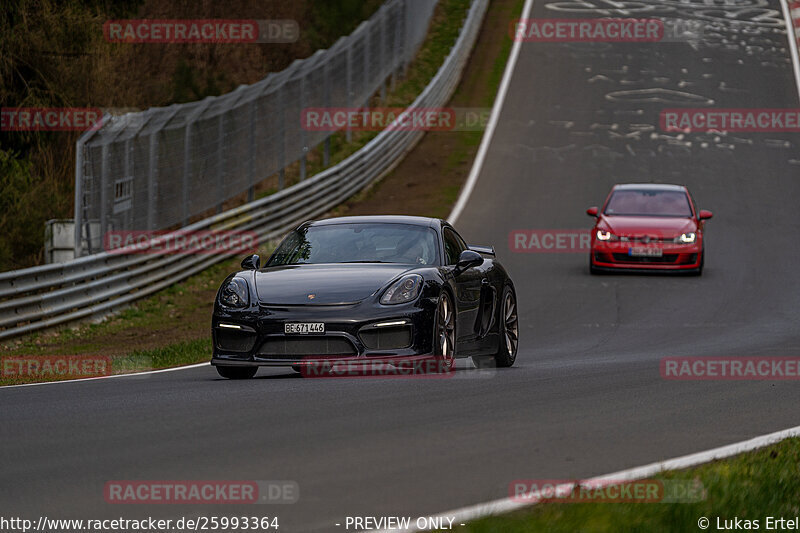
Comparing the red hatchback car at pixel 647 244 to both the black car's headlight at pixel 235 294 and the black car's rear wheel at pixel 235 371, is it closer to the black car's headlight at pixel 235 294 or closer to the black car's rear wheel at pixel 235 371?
the black car's rear wheel at pixel 235 371

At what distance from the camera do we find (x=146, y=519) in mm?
5430

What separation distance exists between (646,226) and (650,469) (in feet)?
53.5

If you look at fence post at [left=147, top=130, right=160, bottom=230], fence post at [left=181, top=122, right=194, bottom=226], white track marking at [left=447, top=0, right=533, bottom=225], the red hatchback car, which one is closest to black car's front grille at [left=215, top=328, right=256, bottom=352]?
fence post at [left=147, top=130, right=160, bottom=230]

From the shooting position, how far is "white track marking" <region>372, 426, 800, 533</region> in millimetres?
5492

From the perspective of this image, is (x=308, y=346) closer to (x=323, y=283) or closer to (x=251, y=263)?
(x=323, y=283)

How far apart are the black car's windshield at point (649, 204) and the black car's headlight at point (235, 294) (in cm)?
1351

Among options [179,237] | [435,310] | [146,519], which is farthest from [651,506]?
[179,237]

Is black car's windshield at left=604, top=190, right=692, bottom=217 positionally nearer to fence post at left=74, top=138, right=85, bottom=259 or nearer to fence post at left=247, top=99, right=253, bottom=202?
fence post at left=247, top=99, right=253, bottom=202

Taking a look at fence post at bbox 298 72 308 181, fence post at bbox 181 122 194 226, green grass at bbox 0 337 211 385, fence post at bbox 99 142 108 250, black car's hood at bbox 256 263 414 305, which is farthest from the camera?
fence post at bbox 298 72 308 181

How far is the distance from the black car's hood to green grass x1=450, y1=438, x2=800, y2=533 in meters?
4.06

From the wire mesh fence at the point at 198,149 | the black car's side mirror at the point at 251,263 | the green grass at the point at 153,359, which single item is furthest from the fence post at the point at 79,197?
the black car's side mirror at the point at 251,263

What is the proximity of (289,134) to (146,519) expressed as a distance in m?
23.7

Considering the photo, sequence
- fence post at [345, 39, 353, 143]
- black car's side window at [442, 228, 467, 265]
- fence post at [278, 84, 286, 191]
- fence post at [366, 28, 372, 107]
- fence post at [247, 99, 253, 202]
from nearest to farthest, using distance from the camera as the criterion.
A: 1. black car's side window at [442, 228, 467, 265]
2. fence post at [247, 99, 253, 202]
3. fence post at [278, 84, 286, 191]
4. fence post at [345, 39, 353, 143]
5. fence post at [366, 28, 372, 107]

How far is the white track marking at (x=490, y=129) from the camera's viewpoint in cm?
3027
